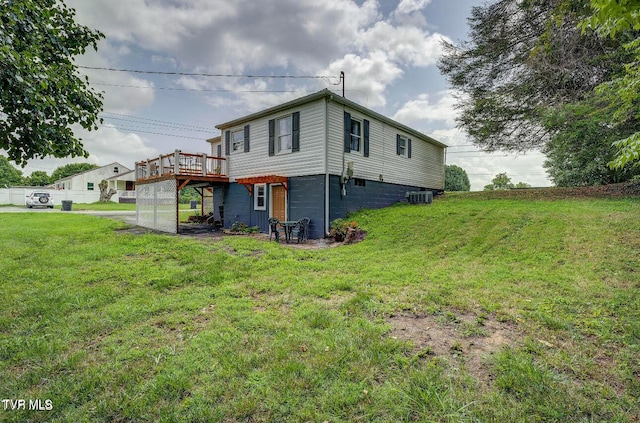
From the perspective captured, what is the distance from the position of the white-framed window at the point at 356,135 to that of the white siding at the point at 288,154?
1724 mm

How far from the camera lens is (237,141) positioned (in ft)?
44.3

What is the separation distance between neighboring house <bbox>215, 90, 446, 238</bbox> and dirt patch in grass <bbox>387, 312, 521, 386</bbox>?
6897 millimetres

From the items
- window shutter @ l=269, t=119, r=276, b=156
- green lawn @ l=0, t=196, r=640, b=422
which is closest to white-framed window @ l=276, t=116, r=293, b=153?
window shutter @ l=269, t=119, r=276, b=156

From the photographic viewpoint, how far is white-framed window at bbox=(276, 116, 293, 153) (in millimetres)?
11336

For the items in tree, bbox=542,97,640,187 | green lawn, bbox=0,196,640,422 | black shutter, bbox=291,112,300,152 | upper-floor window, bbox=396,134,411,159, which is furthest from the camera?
upper-floor window, bbox=396,134,411,159

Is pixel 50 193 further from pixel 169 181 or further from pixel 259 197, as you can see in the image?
pixel 259 197

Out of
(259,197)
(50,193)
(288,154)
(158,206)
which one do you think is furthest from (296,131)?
(50,193)

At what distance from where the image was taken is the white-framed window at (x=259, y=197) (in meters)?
12.2

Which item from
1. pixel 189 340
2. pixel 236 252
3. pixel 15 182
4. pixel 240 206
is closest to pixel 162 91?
pixel 240 206

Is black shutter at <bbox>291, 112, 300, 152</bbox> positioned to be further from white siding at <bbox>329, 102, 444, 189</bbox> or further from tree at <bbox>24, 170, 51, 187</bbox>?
tree at <bbox>24, 170, 51, 187</bbox>

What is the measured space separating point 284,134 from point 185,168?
181 inches

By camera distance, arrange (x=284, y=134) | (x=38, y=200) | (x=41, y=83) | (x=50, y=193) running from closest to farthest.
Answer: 1. (x=41, y=83)
2. (x=284, y=134)
3. (x=38, y=200)
4. (x=50, y=193)

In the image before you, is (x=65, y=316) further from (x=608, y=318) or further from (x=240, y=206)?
(x=240, y=206)

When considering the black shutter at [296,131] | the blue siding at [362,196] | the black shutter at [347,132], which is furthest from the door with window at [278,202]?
the black shutter at [347,132]
